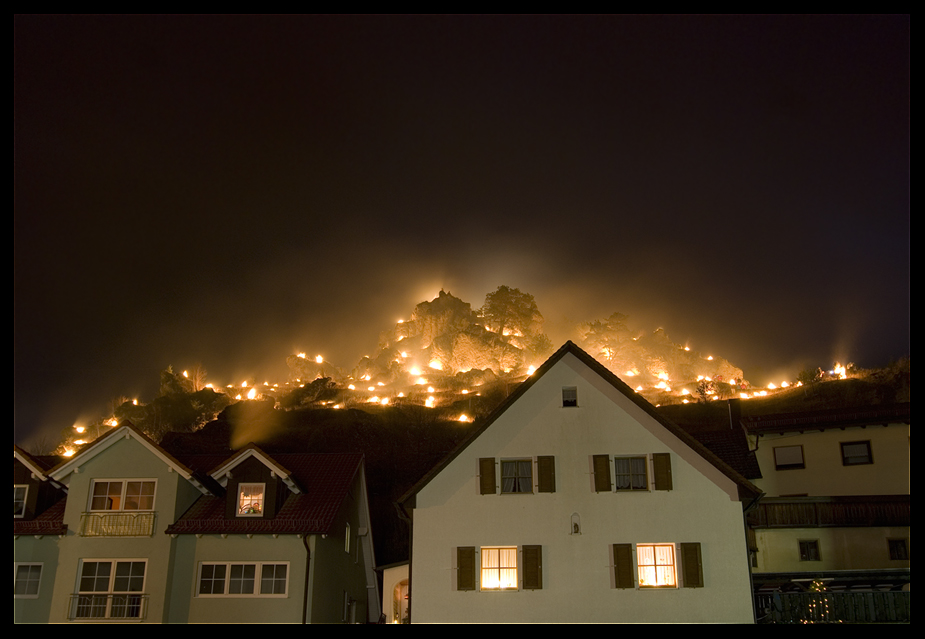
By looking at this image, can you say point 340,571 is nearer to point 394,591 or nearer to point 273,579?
point 273,579

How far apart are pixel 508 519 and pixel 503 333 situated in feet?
348

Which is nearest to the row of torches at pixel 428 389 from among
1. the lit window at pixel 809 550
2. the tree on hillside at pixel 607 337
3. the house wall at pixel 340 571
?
the tree on hillside at pixel 607 337

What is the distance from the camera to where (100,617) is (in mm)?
25766

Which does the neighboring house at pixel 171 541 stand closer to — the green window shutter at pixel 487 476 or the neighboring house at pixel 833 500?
the green window shutter at pixel 487 476

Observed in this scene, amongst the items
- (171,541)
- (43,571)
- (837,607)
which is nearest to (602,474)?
(837,607)

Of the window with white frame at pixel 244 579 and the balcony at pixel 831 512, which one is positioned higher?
the balcony at pixel 831 512

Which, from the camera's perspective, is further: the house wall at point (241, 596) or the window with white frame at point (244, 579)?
the window with white frame at point (244, 579)

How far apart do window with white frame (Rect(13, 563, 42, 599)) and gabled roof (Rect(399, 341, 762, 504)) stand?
14.6 metres

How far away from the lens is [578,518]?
22922 mm

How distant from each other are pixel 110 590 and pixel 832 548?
27.9m

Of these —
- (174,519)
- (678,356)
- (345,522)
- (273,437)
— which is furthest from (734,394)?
(174,519)

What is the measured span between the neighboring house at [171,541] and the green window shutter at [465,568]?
6.26 meters

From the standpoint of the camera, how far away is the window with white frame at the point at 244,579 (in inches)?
1026
